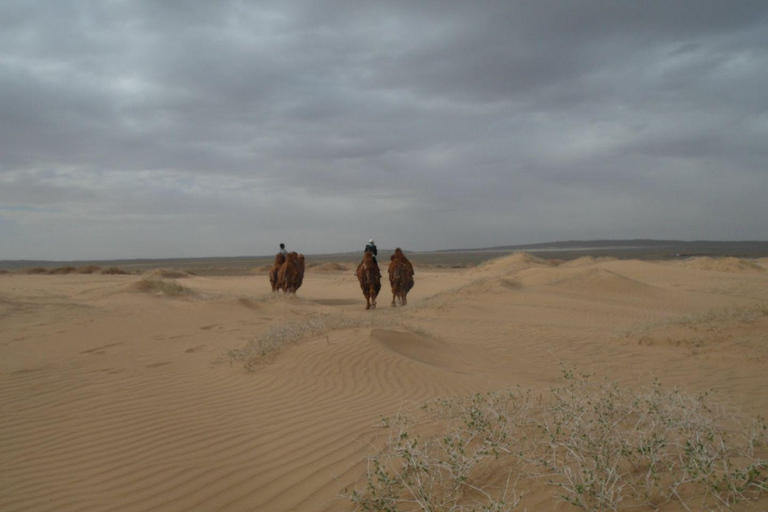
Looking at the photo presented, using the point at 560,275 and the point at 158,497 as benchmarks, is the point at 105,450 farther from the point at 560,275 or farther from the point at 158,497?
the point at 560,275

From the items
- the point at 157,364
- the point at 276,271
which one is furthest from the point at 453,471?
the point at 276,271

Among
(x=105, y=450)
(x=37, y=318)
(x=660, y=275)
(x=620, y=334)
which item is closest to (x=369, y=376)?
(x=105, y=450)

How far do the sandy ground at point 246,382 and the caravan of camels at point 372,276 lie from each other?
88.7 inches

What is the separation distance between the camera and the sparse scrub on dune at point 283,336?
7934 mm

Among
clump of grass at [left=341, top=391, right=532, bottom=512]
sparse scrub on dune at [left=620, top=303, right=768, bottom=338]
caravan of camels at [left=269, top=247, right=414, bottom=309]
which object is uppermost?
caravan of camels at [left=269, top=247, right=414, bottom=309]

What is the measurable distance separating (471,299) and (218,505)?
638 inches

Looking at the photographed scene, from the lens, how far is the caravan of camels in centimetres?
1825

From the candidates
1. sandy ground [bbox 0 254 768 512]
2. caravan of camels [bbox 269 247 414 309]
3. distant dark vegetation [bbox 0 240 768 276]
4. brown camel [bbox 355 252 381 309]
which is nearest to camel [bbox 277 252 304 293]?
caravan of camels [bbox 269 247 414 309]

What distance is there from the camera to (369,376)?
7152mm

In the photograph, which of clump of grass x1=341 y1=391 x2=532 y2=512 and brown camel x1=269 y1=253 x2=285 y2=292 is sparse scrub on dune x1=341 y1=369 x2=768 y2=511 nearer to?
clump of grass x1=341 y1=391 x2=532 y2=512

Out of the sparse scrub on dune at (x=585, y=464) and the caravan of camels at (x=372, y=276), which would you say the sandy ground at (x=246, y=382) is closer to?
the sparse scrub on dune at (x=585, y=464)

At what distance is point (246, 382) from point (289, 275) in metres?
14.7

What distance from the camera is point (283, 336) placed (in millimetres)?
8602

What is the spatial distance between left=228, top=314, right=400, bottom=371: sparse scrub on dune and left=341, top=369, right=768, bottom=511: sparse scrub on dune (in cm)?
443
